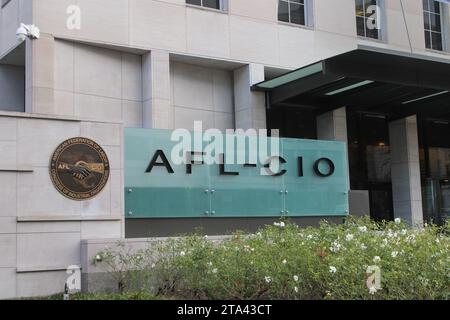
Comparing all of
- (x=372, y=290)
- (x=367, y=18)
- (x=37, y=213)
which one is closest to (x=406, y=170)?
(x=367, y=18)

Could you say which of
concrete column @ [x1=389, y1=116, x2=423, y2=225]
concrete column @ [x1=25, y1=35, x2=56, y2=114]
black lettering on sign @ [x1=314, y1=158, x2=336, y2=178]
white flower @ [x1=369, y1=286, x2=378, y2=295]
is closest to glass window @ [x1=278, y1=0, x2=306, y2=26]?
concrete column @ [x1=389, y1=116, x2=423, y2=225]

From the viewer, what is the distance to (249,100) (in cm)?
1914

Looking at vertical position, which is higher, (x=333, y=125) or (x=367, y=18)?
(x=367, y=18)

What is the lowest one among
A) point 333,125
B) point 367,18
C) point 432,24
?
point 333,125

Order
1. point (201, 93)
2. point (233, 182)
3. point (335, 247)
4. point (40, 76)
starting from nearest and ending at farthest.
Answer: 1. point (335, 247)
2. point (233, 182)
3. point (40, 76)
4. point (201, 93)

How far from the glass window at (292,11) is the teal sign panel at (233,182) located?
227 inches

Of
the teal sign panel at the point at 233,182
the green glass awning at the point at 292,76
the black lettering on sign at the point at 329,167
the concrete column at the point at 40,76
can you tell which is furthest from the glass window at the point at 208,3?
the black lettering on sign at the point at 329,167

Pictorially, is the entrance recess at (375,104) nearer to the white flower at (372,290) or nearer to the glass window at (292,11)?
the glass window at (292,11)

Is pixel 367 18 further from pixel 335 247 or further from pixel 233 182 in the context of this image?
pixel 335 247

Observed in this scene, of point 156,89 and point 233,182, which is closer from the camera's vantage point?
point 233,182

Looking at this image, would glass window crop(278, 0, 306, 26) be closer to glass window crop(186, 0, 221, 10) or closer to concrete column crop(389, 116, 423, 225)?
glass window crop(186, 0, 221, 10)

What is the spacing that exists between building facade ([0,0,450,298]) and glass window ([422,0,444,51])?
58mm

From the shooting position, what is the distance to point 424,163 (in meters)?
24.4

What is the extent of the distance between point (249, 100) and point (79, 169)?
8.87 meters
